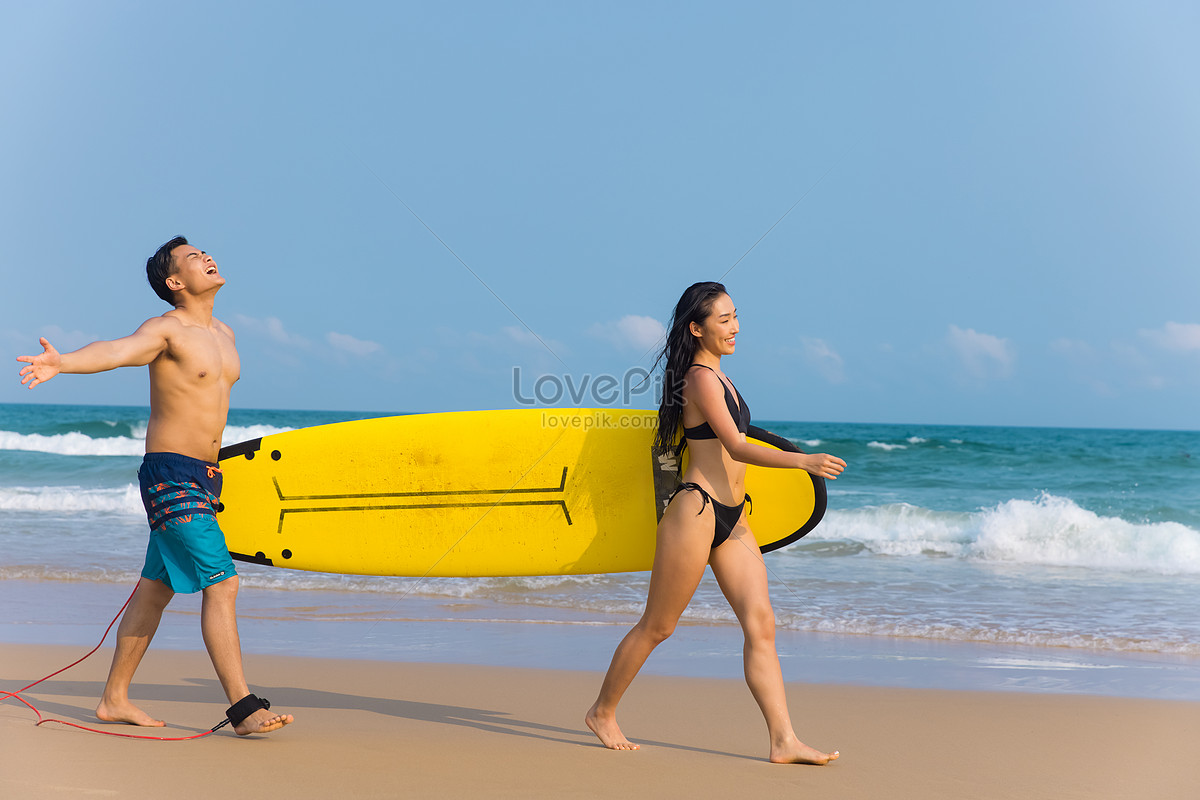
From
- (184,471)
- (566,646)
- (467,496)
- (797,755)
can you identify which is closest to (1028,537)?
(566,646)

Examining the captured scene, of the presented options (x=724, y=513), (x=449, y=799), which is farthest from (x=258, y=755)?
(x=724, y=513)

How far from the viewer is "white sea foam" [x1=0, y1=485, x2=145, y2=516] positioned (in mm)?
11883

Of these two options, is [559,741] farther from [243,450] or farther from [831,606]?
[831,606]

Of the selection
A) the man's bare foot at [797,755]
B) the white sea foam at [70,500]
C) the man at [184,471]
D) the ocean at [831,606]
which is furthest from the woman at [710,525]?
the white sea foam at [70,500]

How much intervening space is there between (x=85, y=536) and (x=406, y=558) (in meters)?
6.45

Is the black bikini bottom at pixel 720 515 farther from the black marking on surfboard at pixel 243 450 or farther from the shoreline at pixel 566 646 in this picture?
the black marking on surfboard at pixel 243 450

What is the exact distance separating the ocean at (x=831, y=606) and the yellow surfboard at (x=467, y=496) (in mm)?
776

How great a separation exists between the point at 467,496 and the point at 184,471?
128 cm

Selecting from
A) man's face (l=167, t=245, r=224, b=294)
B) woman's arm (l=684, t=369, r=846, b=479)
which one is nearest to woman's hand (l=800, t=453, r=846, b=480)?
woman's arm (l=684, t=369, r=846, b=479)

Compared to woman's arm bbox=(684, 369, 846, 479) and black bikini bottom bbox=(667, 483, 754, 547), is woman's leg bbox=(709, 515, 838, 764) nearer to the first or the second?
black bikini bottom bbox=(667, 483, 754, 547)

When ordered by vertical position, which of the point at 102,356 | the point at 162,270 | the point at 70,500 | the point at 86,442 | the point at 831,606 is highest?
the point at 162,270

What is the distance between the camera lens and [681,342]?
120 inches

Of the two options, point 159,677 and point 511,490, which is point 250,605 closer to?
point 159,677

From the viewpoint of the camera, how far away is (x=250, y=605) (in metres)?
5.92
